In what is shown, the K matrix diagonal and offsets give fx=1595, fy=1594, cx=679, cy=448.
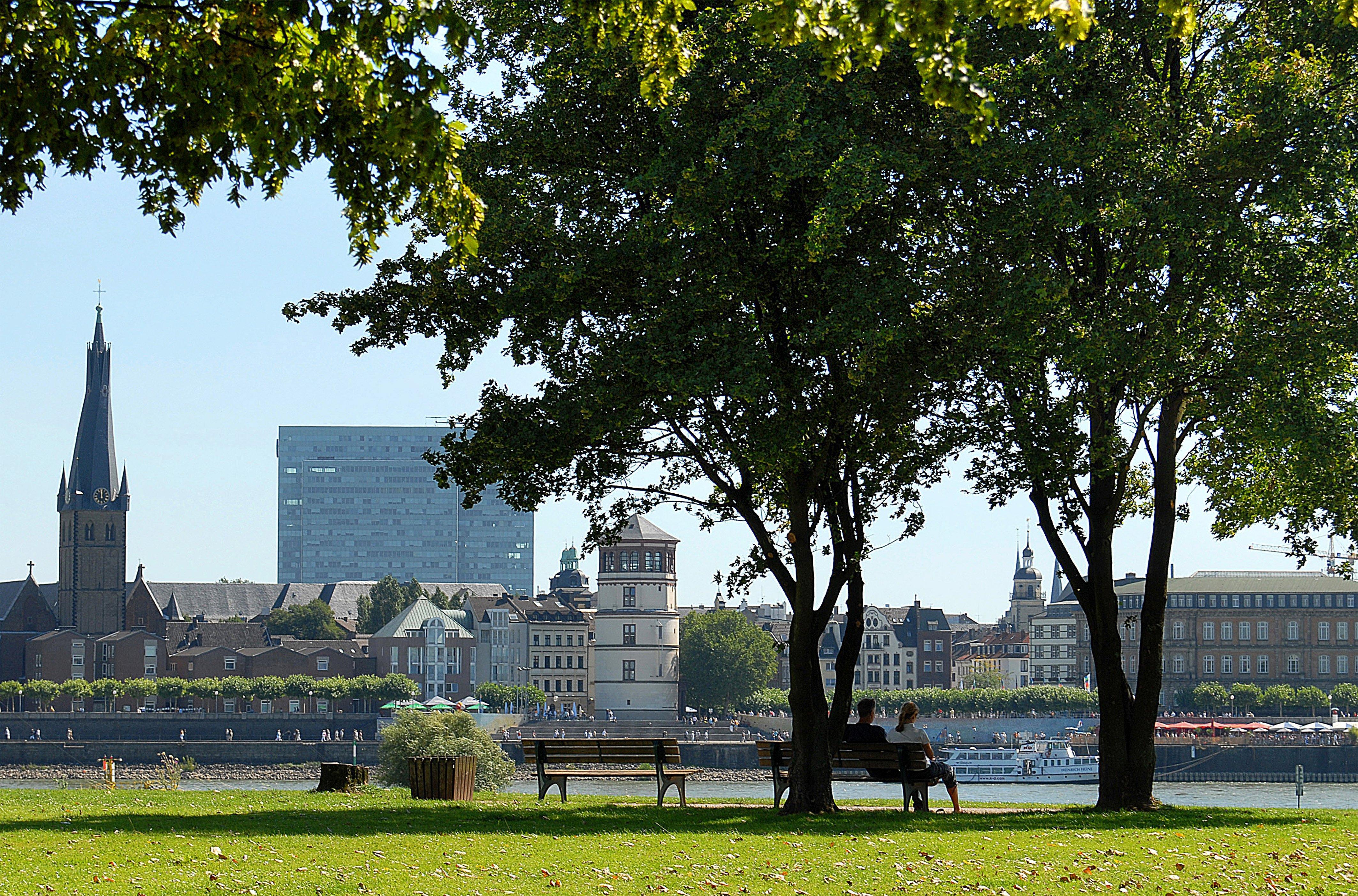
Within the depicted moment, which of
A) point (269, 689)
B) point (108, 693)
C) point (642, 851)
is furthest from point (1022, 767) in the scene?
point (642, 851)

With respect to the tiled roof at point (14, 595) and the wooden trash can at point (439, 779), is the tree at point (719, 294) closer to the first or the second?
the wooden trash can at point (439, 779)

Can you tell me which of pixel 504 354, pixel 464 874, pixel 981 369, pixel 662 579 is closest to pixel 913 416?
pixel 981 369

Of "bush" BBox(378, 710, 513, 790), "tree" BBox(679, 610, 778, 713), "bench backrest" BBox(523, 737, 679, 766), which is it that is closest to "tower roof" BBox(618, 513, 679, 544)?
"tree" BBox(679, 610, 778, 713)

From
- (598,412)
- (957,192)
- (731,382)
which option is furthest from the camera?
(957,192)

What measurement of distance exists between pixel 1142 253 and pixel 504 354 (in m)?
7.87

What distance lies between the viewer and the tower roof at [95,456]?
14100 centimetres

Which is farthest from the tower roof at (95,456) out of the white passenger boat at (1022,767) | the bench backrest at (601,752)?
the bench backrest at (601,752)

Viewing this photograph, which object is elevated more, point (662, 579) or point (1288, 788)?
point (662, 579)

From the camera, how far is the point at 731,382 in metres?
16.2

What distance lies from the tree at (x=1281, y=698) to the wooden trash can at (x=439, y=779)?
12655 centimetres

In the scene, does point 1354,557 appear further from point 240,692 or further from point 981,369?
point 240,692

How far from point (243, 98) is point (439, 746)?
25.0 meters

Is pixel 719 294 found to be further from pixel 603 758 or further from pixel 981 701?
pixel 981 701

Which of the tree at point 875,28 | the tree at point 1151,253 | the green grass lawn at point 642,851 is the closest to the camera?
the tree at point 875,28
